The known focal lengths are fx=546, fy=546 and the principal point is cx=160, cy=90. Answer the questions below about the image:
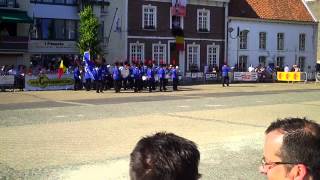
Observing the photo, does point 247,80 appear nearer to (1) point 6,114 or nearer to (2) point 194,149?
(1) point 6,114

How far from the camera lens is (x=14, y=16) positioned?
42.1 m

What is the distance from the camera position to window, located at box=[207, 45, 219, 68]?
2007 inches

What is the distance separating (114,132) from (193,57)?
36070mm

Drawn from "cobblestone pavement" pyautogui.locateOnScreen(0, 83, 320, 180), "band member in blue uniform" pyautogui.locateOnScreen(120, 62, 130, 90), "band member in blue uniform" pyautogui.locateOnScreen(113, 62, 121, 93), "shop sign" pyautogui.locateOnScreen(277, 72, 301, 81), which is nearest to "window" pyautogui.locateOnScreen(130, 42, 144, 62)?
"band member in blue uniform" pyautogui.locateOnScreen(120, 62, 130, 90)

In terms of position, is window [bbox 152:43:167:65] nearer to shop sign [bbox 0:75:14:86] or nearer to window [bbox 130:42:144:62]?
window [bbox 130:42:144:62]

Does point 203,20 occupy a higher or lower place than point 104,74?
higher

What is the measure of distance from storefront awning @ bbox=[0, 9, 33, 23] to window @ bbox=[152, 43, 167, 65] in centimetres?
1077

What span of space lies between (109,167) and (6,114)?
1049cm

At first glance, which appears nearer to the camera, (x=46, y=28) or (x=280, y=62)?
(x=46, y=28)

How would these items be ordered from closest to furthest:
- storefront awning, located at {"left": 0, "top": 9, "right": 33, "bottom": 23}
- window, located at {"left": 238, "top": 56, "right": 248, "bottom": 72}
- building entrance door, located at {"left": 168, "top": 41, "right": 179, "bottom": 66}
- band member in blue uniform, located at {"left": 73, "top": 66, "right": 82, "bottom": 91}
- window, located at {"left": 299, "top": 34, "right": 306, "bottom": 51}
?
band member in blue uniform, located at {"left": 73, "top": 66, "right": 82, "bottom": 91}, storefront awning, located at {"left": 0, "top": 9, "right": 33, "bottom": 23}, building entrance door, located at {"left": 168, "top": 41, "right": 179, "bottom": 66}, window, located at {"left": 238, "top": 56, "right": 248, "bottom": 72}, window, located at {"left": 299, "top": 34, "right": 306, "bottom": 51}

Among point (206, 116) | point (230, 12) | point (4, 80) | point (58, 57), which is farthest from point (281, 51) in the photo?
point (206, 116)

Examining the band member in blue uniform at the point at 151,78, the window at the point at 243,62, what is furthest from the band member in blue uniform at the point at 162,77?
the window at the point at 243,62

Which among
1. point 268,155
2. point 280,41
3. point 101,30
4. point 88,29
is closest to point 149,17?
point 101,30

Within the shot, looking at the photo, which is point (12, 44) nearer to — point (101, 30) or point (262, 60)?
point (101, 30)
